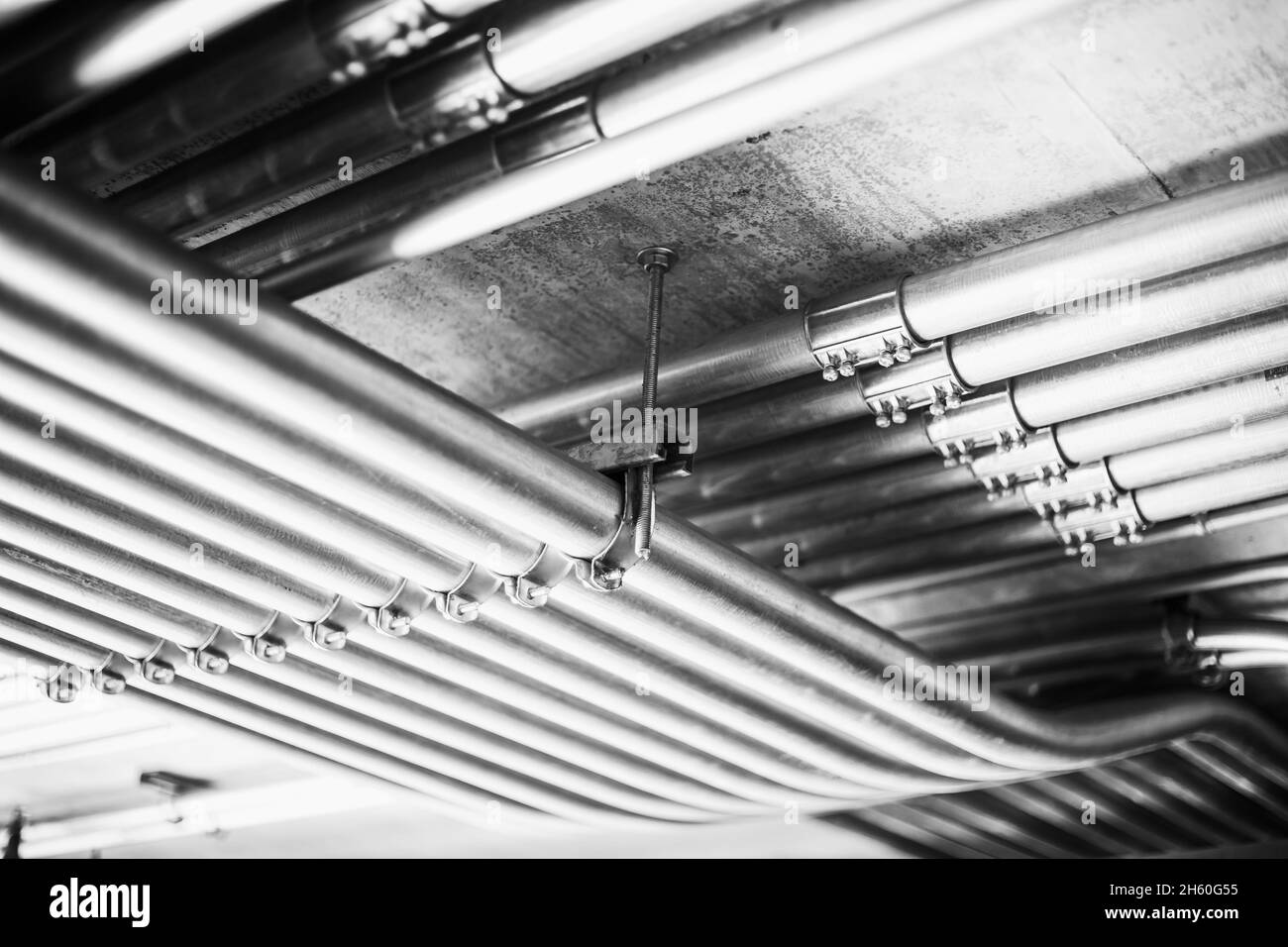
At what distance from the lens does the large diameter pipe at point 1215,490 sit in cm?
318

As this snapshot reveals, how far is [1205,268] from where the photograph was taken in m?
2.55

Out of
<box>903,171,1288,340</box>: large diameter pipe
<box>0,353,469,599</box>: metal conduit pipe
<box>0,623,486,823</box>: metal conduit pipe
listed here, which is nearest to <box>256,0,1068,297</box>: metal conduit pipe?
<box>0,353,469,599</box>: metal conduit pipe

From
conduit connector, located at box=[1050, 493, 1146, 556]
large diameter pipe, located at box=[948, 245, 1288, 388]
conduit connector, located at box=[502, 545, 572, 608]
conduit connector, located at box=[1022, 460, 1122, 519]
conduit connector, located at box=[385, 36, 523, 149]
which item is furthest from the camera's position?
conduit connector, located at box=[1050, 493, 1146, 556]

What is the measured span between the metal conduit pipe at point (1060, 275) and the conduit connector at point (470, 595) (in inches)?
25.7

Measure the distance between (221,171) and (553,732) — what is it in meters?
2.02

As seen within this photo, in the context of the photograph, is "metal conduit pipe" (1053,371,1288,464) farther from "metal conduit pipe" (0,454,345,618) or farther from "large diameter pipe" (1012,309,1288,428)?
"metal conduit pipe" (0,454,345,618)

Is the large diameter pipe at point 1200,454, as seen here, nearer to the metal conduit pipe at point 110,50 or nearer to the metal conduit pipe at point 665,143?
the metal conduit pipe at point 665,143

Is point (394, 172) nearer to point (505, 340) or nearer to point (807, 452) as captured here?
point (505, 340)

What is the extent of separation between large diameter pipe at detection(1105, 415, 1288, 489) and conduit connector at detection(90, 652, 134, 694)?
2.73m

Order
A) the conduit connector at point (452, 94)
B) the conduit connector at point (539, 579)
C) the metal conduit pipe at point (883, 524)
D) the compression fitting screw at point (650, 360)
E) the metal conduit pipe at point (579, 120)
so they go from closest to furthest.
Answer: the metal conduit pipe at point (579, 120) < the conduit connector at point (452, 94) < the compression fitting screw at point (650, 360) < the conduit connector at point (539, 579) < the metal conduit pipe at point (883, 524)

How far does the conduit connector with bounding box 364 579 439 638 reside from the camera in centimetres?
297

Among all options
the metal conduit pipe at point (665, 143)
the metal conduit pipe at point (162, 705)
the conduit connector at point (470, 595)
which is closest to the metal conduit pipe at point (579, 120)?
the metal conduit pipe at point (665, 143)
